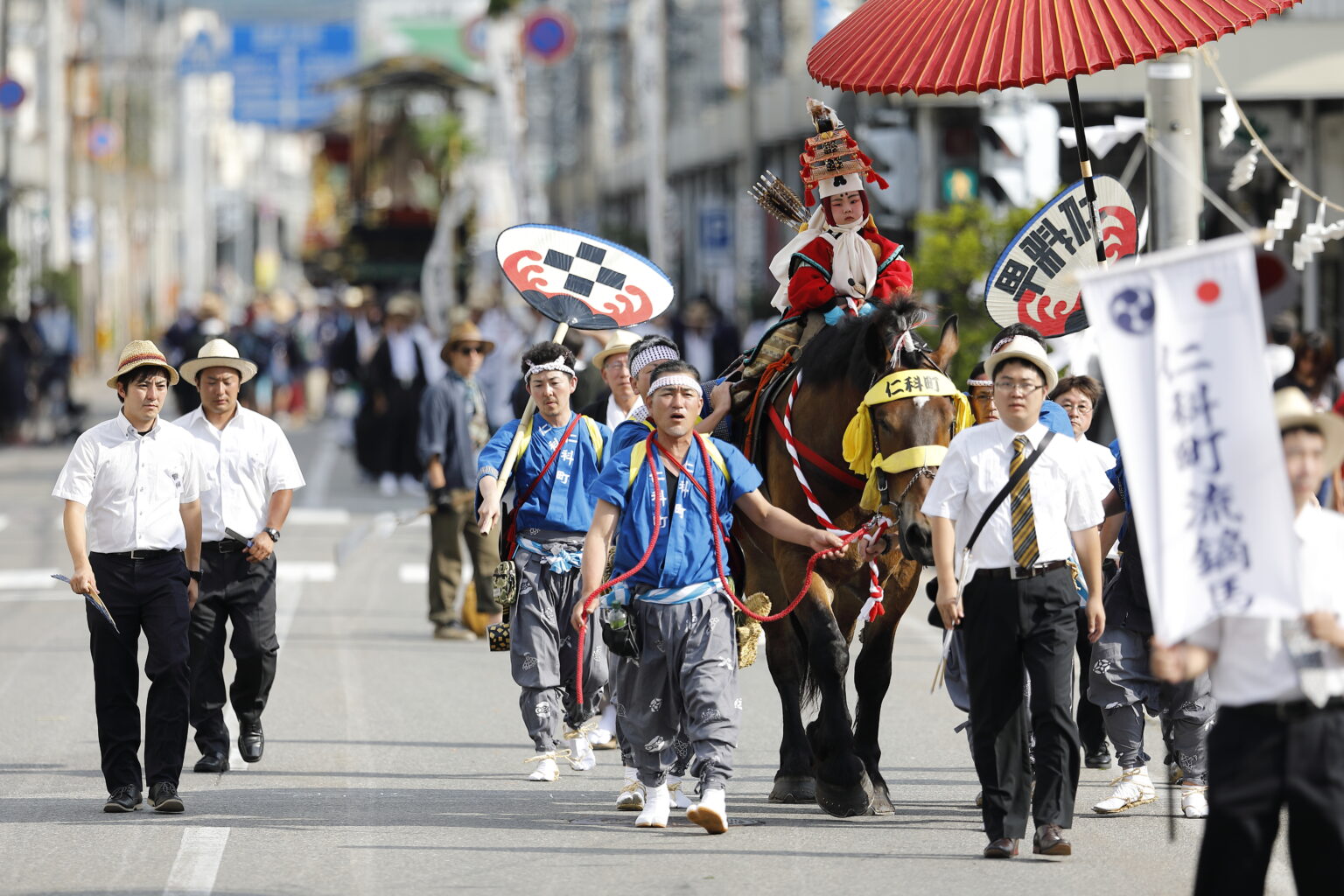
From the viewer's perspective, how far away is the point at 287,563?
17969mm

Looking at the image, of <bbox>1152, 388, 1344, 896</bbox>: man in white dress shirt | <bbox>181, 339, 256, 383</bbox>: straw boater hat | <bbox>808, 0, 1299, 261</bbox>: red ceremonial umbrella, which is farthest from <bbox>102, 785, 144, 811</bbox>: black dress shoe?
<bbox>1152, 388, 1344, 896</bbox>: man in white dress shirt

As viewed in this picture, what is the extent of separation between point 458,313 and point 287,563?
5053mm

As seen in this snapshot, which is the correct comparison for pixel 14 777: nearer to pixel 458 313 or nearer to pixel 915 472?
pixel 915 472

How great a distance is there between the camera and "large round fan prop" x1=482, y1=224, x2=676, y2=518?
30.9 feet

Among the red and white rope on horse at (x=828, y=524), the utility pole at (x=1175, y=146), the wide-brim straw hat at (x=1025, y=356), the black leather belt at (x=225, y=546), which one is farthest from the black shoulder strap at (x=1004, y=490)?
the utility pole at (x=1175, y=146)

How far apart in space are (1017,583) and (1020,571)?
0.04 metres

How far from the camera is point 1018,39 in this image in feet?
25.7

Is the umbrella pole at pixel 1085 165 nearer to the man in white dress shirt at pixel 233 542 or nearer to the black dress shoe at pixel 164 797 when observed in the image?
the man in white dress shirt at pixel 233 542

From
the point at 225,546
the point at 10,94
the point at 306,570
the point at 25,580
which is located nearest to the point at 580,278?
the point at 225,546

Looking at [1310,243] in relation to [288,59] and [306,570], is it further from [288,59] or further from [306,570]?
[288,59]

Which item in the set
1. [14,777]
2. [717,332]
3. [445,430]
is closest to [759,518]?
[14,777]

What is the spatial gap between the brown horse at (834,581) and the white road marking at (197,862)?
7.48 feet

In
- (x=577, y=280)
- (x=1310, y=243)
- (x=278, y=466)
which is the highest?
(x=1310, y=243)

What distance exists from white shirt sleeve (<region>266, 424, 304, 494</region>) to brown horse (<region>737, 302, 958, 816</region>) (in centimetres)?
214
